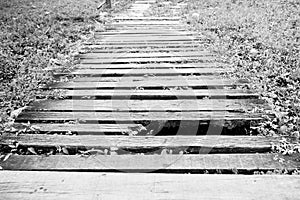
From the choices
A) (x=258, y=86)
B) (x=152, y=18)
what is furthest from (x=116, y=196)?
(x=152, y=18)

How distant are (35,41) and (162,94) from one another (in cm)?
392

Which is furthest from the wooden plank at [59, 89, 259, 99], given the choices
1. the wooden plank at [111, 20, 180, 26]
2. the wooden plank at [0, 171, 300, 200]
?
the wooden plank at [111, 20, 180, 26]

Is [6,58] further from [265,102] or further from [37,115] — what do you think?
[265,102]

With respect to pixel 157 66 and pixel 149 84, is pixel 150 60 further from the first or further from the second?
pixel 149 84

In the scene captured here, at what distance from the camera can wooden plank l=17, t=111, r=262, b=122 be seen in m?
3.21

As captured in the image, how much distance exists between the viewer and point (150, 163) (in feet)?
8.19

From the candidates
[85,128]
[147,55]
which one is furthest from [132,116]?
[147,55]

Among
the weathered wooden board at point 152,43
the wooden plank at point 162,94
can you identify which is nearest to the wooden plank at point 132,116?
the wooden plank at point 162,94

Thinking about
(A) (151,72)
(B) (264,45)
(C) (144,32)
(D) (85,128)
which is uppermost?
(B) (264,45)

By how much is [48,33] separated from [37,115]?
4.43 metres

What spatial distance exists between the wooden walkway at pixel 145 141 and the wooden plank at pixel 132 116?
11 millimetres

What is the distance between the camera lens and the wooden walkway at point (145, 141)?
2.16 meters

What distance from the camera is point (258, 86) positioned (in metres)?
3.95

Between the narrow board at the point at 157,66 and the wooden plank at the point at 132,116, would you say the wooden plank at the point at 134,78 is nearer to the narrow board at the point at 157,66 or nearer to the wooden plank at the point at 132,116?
the narrow board at the point at 157,66
